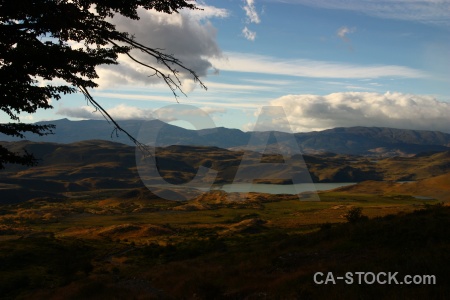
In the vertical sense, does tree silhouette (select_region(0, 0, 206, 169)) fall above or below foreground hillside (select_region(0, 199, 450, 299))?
above

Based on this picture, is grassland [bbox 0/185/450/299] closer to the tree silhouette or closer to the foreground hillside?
the foreground hillside

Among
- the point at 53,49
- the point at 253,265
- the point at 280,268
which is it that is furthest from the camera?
the point at 253,265

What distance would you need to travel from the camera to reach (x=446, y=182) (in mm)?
172375

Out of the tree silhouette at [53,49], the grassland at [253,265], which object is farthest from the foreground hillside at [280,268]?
the tree silhouette at [53,49]

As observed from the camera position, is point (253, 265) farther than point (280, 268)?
Yes

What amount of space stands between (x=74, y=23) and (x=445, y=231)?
22014mm

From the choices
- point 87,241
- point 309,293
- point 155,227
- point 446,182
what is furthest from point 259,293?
point 446,182

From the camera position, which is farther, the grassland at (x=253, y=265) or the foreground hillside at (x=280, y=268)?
the grassland at (x=253, y=265)

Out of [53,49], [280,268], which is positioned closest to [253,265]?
[280,268]

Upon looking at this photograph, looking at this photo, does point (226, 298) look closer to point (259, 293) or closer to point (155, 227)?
point (259, 293)

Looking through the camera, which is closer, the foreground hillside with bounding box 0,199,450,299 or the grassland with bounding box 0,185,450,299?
the foreground hillside with bounding box 0,199,450,299

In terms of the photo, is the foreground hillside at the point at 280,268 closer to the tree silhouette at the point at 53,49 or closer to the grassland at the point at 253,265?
the grassland at the point at 253,265

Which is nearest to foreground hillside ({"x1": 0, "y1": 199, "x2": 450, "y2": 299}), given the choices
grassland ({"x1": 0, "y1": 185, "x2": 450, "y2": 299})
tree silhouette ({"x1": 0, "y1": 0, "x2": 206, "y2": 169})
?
grassland ({"x1": 0, "y1": 185, "x2": 450, "y2": 299})

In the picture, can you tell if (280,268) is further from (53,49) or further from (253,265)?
(53,49)
